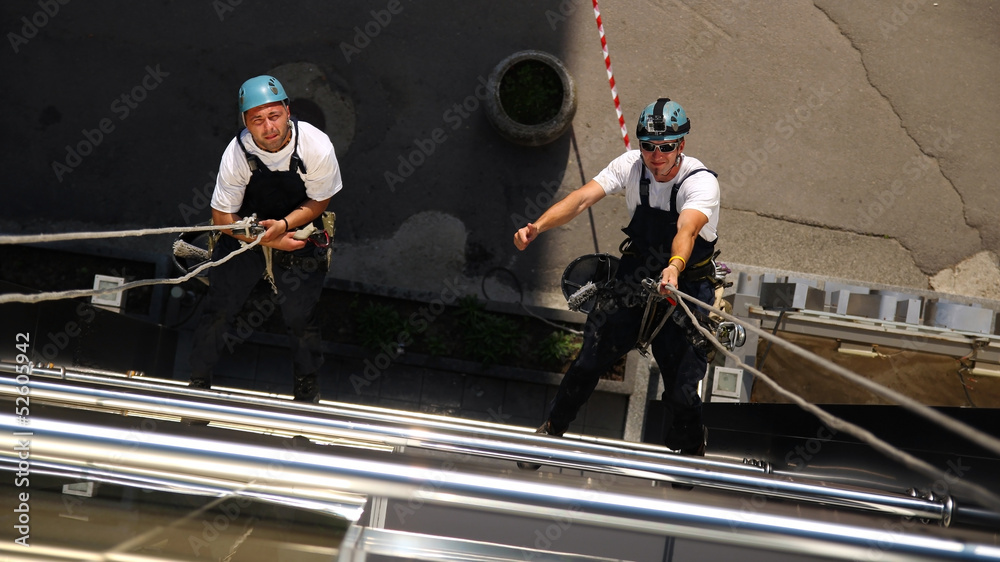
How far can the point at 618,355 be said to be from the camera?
15.0 ft

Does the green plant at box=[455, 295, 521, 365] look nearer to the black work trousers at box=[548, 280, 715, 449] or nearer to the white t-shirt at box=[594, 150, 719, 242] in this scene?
the black work trousers at box=[548, 280, 715, 449]

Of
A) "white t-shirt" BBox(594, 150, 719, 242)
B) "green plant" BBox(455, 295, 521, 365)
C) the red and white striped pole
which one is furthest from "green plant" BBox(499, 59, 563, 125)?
"white t-shirt" BBox(594, 150, 719, 242)

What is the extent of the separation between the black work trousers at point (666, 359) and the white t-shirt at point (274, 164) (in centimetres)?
193

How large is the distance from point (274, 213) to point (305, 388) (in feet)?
4.15

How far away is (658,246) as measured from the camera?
4.36 metres

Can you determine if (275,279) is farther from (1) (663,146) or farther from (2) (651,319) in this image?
(1) (663,146)

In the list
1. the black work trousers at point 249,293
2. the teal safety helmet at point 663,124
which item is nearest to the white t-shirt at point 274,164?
the black work trousers at point 249,293

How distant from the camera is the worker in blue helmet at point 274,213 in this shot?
407 centimetres

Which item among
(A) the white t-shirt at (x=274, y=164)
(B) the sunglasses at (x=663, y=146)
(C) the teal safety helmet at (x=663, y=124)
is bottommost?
(A) the white t-shirt at (x=274, y=164)

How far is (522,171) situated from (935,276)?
414 cm

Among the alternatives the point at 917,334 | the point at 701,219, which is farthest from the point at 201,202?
the point at 917,334

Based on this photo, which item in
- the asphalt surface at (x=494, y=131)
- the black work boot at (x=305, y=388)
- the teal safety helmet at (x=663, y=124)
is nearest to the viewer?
the teal safety helmet at (x=663, y=124)

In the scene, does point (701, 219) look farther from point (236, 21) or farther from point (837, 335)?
point (236, 21)

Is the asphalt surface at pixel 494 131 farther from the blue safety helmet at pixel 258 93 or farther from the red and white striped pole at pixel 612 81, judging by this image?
the blue safety helmet at pixel 258 93
